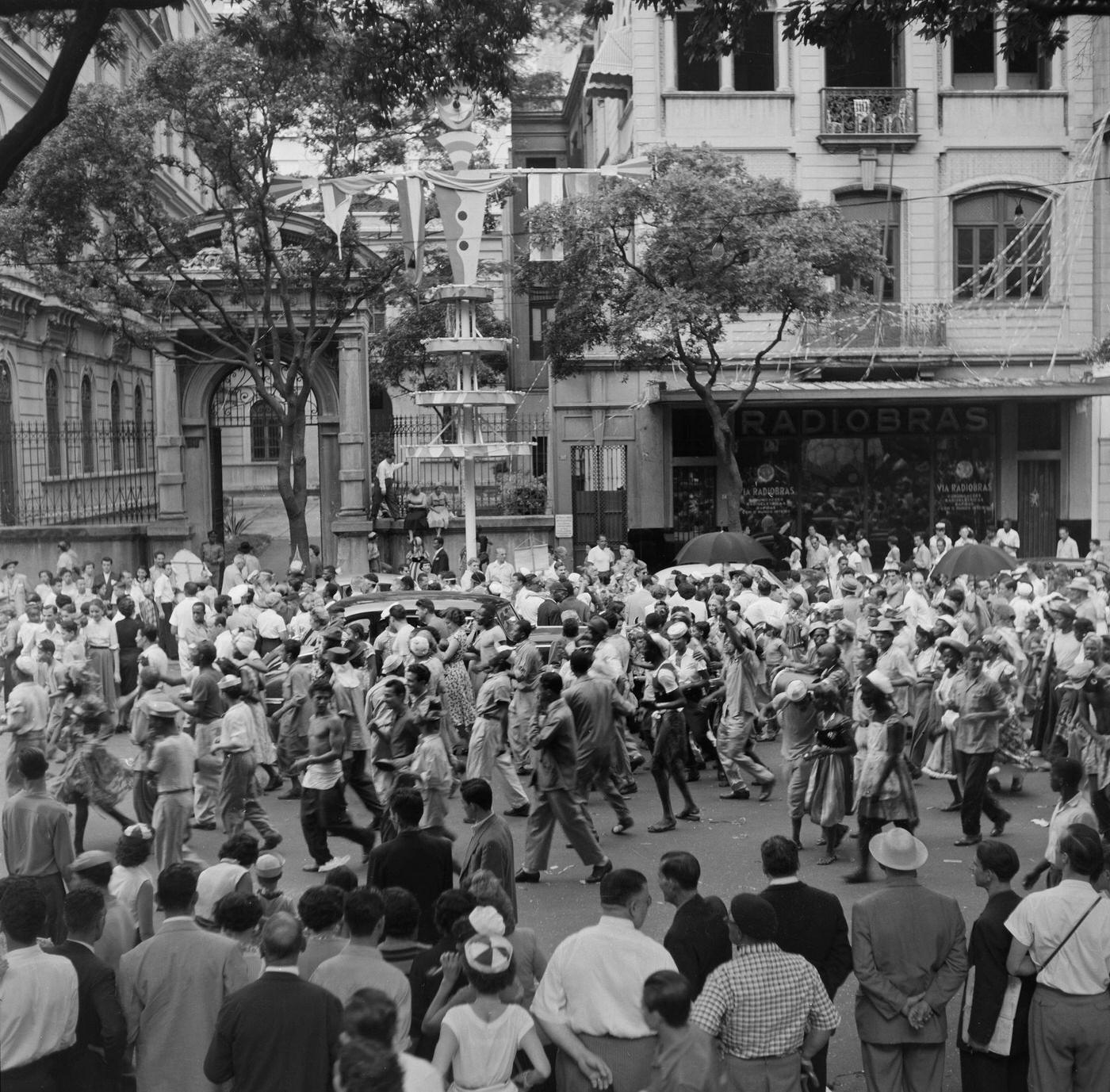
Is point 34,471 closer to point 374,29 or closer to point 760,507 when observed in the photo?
point 760,507

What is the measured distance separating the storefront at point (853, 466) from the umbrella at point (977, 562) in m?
14.2

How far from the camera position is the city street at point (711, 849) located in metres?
10.0

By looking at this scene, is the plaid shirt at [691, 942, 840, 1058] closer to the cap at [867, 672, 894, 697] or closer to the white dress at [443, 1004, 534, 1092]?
the white dress at [443, 1004, 534, 1092]

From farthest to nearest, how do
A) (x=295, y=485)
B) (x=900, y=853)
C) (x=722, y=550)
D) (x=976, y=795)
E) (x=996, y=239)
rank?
1. (x=996, y=239)
2. (x=295, y=485)
3. (x=722, y=550)
4. (x=976, y=795)
5. (x=900, y=853)

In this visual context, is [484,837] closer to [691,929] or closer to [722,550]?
[691,929]

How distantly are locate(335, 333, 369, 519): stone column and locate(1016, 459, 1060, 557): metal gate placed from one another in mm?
15156

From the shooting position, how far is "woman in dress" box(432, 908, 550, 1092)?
5.07 m

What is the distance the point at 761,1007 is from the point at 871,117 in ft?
96.9

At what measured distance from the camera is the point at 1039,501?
33.5 m

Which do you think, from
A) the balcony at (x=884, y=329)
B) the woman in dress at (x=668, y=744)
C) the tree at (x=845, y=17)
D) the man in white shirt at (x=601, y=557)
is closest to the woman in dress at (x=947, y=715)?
the woman in dress at (x=668, y=744)

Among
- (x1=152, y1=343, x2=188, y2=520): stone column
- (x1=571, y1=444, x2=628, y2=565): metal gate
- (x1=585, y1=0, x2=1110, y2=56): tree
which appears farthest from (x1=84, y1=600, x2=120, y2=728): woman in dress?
(x1=571, y1=444, x2=628, y2=565): metal gate

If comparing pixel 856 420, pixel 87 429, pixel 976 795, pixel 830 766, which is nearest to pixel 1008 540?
pixel 856 420

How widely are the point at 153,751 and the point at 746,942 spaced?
19.1 feet

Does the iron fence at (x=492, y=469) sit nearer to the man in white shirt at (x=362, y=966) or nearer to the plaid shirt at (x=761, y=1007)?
the man in white shirt at (x=362, y=966)
